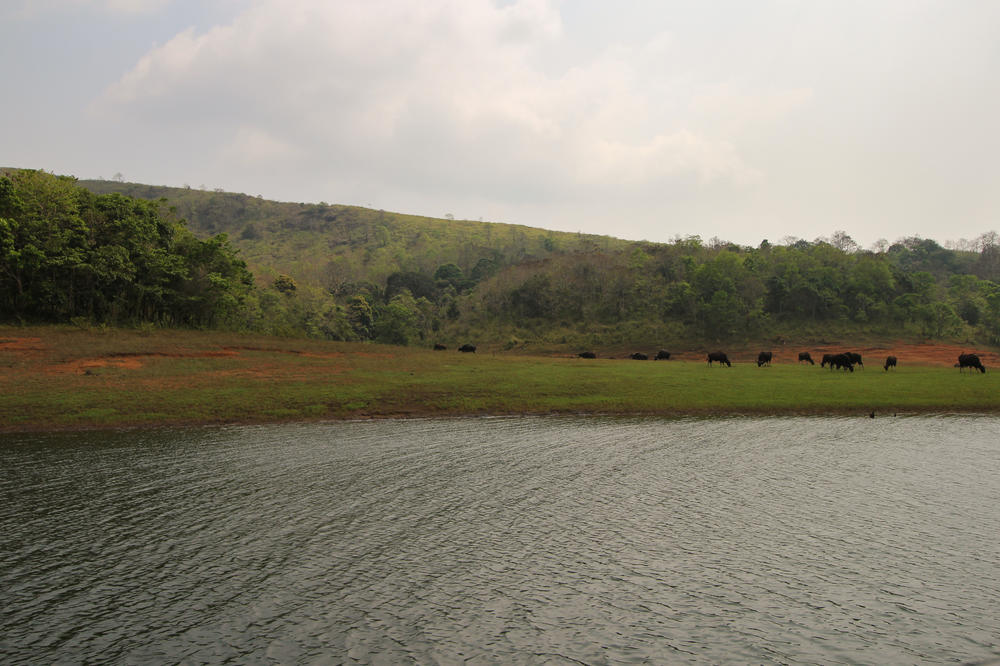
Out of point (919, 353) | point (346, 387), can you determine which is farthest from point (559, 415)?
point (919, 353)

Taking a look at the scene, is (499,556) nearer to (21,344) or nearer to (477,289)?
(21,344)

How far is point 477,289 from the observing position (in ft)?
403

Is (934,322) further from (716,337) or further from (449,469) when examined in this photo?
(449,469)

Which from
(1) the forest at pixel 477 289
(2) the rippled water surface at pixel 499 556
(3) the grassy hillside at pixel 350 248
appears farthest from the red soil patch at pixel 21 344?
(3) the grassy hillside at pixel 350 248

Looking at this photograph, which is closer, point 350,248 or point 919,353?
point 919,353

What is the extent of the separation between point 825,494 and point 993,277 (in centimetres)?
14900

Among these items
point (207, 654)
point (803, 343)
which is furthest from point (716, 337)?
point (207, 654)

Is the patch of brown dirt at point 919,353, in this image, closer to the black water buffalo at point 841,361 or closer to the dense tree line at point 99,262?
the black water buffalo at point 841,361

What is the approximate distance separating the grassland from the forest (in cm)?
726

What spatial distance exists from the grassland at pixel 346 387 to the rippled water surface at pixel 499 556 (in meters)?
8.92

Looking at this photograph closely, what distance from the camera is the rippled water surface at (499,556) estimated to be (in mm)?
8062

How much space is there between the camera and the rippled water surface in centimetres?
806

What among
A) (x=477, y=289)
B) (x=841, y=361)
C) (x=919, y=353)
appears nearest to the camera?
(x=841, y=361)

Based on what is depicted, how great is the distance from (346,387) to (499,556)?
25.8 metres
